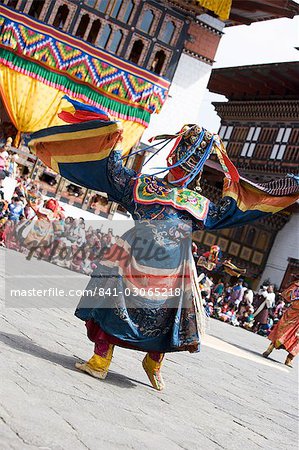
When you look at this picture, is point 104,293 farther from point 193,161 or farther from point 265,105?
point 265,105

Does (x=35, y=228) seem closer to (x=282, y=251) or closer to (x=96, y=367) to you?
(x=96, y=367)

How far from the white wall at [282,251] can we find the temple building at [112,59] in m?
5.95

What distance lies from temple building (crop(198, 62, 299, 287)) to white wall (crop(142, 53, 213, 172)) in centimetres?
386

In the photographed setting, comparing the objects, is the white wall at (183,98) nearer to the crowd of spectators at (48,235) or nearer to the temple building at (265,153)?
the temple building at (265,153)

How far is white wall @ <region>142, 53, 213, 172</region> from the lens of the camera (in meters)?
26.4

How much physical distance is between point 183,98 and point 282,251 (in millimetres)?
7061

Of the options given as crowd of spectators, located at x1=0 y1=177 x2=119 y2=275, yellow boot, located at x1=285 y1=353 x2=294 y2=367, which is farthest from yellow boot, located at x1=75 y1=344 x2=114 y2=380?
crowd of spectators, located at x1=0 y1=177 x2=119 y2=275

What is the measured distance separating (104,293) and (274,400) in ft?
9.77

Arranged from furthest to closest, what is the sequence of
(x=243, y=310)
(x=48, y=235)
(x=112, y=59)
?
(x=112, y=59) → (x=243, y=310) → (x=48, y=235)

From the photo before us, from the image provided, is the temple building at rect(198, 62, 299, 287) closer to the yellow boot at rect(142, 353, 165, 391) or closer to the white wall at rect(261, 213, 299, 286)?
the white wall at rect(261, 213, 299, 286)

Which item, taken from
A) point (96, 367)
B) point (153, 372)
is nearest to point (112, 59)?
point (153, 372)

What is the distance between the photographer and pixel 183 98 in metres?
26.8

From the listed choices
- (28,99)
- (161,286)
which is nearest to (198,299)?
(161,286)

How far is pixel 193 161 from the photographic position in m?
6.25
